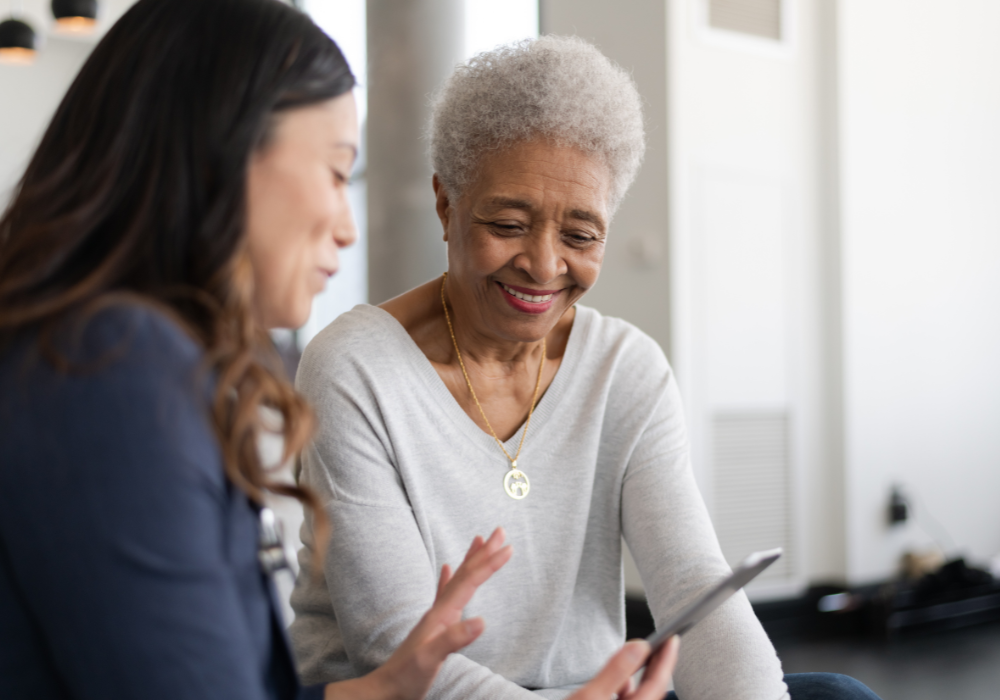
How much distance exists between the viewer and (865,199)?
4105 mm

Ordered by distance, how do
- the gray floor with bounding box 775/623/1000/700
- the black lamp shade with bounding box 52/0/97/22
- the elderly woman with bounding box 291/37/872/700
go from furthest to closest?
the black lamp shade with bounding box 52/0/97/22, the gray floor with bounding box 775/623/1000/700, the elderly woman with bounding box 291/37/872/700

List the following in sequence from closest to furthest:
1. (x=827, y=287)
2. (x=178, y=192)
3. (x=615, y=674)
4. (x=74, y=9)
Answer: (x=178, y=192), (x=615, y=674), (x=74, y=9), (x=827, y=287)

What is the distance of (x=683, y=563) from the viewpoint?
1358 millimetres

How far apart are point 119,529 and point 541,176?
926mm

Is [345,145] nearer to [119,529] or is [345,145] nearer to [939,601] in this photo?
[119,529]

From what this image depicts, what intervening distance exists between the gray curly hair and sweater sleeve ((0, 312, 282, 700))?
0.88m

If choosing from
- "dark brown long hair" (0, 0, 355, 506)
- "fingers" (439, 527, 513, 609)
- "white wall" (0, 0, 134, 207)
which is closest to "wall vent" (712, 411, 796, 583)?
"fingers" (439, 527, 513, 609)

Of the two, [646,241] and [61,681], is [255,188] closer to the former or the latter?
[61,681]

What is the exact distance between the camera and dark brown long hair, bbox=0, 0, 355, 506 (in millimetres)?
719

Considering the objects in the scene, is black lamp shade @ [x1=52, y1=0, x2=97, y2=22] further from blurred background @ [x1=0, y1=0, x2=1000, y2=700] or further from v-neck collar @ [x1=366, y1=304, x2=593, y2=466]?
v-neck collar @ [x1=366, y1=304, x2=593, y2=466]

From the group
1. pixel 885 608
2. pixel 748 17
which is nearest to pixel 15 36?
pixel 748 17

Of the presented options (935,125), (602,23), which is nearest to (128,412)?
(602,23)

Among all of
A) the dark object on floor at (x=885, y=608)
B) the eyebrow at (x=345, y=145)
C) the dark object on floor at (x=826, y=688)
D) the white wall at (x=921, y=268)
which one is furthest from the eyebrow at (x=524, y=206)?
the white wall at (x=921, y=268)

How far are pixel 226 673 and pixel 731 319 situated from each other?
3508mm
